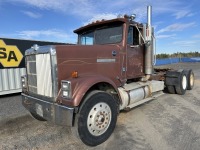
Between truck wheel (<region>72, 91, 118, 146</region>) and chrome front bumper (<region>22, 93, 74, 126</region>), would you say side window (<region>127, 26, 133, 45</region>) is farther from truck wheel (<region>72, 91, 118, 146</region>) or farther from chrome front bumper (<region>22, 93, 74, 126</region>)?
chrome front bumper (<region>22, 93, 74, 126</region>)

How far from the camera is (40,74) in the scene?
13.3ft

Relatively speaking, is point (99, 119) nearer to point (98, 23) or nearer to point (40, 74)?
point (40, 74)

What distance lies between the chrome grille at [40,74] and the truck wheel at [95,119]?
0.82m

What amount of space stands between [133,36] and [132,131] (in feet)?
8.46

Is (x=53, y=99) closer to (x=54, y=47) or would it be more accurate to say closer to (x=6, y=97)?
(x=54, y=47)

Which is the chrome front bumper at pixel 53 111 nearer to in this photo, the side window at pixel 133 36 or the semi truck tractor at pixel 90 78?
the semi truck tractor at pixel 90 78

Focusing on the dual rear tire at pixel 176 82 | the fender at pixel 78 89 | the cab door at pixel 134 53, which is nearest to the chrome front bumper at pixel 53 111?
the fender at pixel 78 89

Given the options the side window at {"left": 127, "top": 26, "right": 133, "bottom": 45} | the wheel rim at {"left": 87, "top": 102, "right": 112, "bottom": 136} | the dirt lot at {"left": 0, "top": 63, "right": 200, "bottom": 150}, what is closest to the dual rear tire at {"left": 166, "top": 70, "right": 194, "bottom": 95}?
the dirt lot at {"left": 0, "top": 63, "right": 200, "bottom": 150}

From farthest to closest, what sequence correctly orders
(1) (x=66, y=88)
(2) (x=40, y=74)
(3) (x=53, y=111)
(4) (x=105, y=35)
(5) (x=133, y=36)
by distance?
(5) (x=133, y=36) < (4) (x=105, y=35) < (2) (x=40, y=74) < (3) (x=53, y=111) < (1) (x=66, y=88)

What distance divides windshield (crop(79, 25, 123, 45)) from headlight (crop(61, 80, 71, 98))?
213cm

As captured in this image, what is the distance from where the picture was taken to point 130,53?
5.47 m

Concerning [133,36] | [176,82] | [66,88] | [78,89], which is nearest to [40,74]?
[66,88]

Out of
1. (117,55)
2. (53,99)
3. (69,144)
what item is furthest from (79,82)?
(117,55)

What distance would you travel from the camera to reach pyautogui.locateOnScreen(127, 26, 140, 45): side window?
529cm
